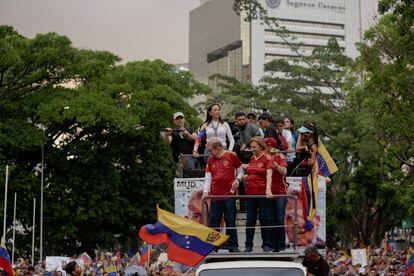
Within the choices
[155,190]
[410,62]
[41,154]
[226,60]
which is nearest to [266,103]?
[155,190]

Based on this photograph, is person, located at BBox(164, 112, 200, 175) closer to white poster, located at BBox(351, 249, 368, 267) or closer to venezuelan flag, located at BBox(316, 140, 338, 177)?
venezuelan flag, located at BBox(316, 140, 338, 177)

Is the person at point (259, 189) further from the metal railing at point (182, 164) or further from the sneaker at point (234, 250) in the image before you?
the metal railing at point (182, 164)

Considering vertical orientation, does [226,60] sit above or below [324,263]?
above

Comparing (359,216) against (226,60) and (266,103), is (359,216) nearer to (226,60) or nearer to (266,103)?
(266,103)

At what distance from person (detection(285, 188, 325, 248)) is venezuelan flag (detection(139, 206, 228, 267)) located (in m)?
1.25

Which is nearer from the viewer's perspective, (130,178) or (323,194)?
(323,194)

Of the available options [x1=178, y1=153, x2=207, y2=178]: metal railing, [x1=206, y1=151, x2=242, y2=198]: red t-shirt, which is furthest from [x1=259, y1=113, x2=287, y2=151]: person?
[x1=206, y1=151, x2=242, y2=198]: red t-shirt

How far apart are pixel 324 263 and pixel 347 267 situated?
14256mm

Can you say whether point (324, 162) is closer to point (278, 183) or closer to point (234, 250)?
point (278, 183)

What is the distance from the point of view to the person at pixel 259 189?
12078 mm

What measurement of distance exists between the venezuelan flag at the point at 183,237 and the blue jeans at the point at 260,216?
2.32 feet

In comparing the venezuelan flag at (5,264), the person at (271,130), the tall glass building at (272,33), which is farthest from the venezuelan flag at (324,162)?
the tall glass building at (272,33)

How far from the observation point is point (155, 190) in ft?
162

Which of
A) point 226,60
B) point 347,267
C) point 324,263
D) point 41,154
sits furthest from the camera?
point 226,60
